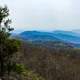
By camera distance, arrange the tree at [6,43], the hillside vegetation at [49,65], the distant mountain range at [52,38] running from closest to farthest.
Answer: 1. the tree at [6,43]
2. the hillside vegetation at [49,65]
3. the distant mountain range at [52,38]

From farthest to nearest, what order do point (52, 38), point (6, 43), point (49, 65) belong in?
point (52, 38)
point (49, 65)
point (6, 43)

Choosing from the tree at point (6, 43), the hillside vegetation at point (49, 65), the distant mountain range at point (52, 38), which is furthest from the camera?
the distant mountain range at point (52, 38)

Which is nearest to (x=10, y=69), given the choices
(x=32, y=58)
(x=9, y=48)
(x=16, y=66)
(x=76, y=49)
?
(x=16, y=66)

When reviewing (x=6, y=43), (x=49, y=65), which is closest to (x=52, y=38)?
(x=49, y=65)

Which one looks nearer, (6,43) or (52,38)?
(6,43)

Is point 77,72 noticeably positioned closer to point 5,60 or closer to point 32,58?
point 32,58

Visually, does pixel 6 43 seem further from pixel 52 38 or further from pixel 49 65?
pixel 52 38

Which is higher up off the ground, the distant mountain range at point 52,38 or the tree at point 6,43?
the tree at point 6,43

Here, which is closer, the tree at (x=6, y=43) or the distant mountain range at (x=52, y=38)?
the tree at (x=6, y=43)

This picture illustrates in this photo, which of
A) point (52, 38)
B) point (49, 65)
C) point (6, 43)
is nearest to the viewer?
point (6, 43)

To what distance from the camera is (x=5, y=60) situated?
648cm

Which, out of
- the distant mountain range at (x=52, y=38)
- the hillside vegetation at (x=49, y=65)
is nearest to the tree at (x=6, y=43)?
Answer: the hillside vegetation at (x=49, y=65)

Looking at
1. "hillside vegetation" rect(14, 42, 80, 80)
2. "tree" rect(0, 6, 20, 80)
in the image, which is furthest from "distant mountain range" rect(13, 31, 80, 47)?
"tree" rect(0, 6, 20, 80)

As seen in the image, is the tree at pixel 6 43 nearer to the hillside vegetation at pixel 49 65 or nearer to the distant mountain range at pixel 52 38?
the hillside vegetation at pixel 49 65
